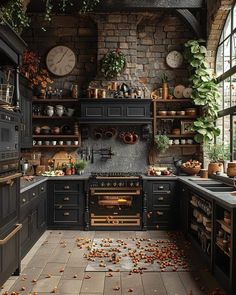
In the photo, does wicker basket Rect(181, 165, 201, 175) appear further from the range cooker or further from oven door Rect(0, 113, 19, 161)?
oven door Rect(0, 113, 19, 161)

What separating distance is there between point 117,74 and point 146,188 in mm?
2161

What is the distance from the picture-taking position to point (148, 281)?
12.5 feet

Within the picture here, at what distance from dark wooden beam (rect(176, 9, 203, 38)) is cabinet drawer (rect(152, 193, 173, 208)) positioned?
3016 mm

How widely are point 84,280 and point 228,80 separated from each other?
13.0 ft

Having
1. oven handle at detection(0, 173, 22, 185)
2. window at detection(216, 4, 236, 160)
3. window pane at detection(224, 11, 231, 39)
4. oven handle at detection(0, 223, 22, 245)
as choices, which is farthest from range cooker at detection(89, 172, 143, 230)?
window pane at detection(224, 11, 231, 39)

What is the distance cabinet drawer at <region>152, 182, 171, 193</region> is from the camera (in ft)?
19.9

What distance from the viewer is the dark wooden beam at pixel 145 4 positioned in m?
6.08

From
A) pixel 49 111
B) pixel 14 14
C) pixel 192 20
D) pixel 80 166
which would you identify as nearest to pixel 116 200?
pixel 80 166

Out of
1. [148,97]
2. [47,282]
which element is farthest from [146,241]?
[148,97]

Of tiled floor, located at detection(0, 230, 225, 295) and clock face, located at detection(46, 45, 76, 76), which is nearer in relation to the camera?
tiled floor, located at detection(0, 230, 225, 295)

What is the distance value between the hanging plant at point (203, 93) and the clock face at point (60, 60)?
2.18 m

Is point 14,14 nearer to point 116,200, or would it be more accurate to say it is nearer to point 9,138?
point 9,138

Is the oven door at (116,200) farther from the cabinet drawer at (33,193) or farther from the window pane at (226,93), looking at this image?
the window pane at (226,93)

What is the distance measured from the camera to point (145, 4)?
6094 millimetres
